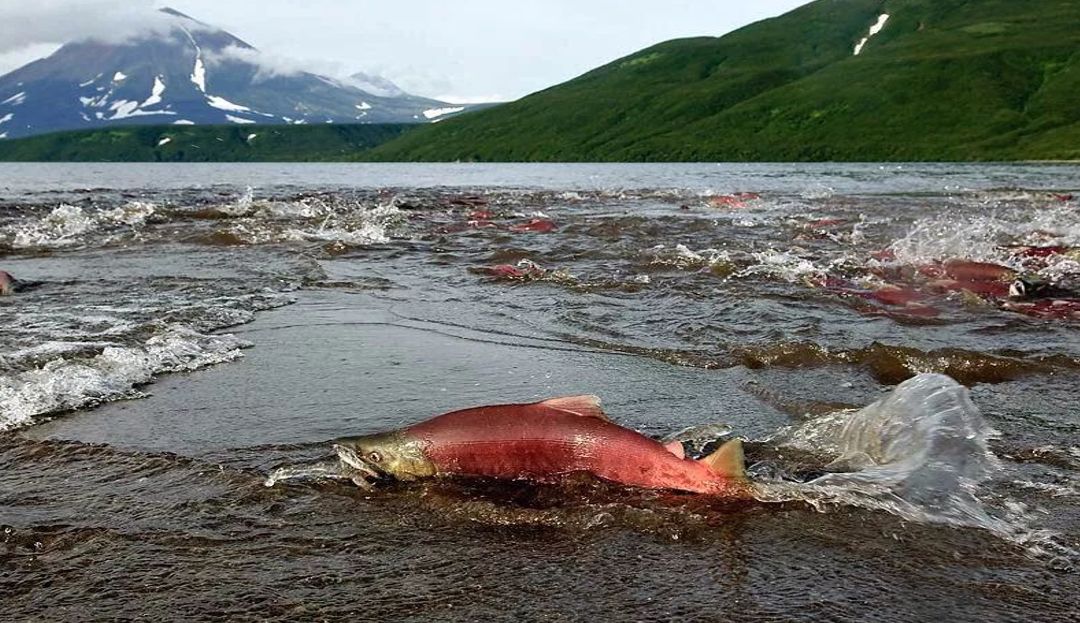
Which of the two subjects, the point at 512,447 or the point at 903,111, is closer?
the point at 512,447

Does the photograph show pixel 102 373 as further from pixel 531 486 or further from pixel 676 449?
pixel 676 449

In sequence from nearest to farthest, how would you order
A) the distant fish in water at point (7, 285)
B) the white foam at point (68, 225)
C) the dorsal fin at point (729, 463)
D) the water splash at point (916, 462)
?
→ 1. the water splash at point (916, 462)
2. the dorsal fin at point (729, 463)
3. the distant fish in water at point (7, 285)
4. the white foam at point (68, 225)

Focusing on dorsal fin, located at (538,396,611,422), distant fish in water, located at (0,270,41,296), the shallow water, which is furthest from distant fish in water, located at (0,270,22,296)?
dorsal fin, located at (538,396,611,422)

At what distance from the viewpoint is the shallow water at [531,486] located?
3305 millimetres

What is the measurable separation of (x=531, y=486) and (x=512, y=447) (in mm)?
229

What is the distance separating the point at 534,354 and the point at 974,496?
166 inches

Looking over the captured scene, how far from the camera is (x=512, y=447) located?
4.45 meters

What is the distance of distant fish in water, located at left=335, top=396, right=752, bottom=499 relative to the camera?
4.40 metres

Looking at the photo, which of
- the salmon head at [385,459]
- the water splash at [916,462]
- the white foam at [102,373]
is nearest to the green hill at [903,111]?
the water splash at [916,462]

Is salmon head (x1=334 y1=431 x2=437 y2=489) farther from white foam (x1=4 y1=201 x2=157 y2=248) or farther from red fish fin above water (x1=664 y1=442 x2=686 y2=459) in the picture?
white foam (x1=4 y1=201 x2=157 y2=248)

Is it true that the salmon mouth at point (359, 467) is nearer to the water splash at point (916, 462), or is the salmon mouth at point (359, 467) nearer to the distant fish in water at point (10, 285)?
the water splash at point (916, 462)

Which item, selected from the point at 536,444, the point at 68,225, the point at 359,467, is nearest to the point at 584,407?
the point at 536,444

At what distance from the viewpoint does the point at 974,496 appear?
421 centimetres

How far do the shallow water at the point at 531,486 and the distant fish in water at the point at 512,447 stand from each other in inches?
4.9
